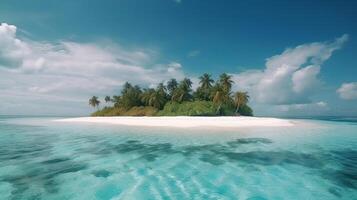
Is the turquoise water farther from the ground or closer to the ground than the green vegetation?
closer to the ground

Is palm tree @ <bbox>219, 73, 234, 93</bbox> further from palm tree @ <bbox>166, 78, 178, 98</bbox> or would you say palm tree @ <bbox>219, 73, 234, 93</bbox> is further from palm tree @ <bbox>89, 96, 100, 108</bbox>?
palm tree @ <bbox>89, 96, 100, 108</bbox>

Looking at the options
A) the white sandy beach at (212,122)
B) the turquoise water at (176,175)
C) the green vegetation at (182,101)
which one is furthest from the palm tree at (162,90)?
the turquoise water at (176,175)

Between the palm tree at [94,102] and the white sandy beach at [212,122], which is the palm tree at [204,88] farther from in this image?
the palm tree at [94,102]

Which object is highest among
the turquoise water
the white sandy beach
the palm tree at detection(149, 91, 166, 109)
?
the palm tree at detection(149, 91, 166, 109)

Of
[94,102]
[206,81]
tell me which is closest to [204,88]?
[206,81]

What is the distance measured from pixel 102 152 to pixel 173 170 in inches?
203

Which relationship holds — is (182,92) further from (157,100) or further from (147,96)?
(147,96)

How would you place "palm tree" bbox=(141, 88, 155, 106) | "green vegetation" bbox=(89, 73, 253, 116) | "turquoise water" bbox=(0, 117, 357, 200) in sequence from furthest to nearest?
"palm tree" bbox=(141, 88, 155, 106) < "green vegetation" bbox=(89, 73, 253, 116) < "turquoise water" bbox=(0, 117, 357, 200)

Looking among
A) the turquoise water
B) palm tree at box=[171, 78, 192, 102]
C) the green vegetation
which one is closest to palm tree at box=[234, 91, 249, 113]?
the green vegetation

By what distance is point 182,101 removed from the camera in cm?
6072

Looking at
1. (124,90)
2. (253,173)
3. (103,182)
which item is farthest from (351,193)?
(124,90)

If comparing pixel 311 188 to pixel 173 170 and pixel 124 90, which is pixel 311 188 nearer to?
pixel 173 170

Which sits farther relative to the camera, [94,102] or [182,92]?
[94,102]

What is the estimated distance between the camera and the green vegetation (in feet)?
178
